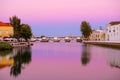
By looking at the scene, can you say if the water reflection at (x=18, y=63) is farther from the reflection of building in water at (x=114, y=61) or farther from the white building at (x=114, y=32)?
the white building at (x=114, y=32)

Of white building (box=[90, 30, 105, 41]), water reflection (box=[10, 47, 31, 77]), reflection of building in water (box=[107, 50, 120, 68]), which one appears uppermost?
white building (box=[90, 30, 105, 41])

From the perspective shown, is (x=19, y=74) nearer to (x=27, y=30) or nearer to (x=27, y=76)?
(x=27, y=76)

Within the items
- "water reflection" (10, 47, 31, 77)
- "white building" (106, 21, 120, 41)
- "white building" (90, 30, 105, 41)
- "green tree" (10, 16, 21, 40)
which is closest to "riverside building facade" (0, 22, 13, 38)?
"green tree" (10, 16, 21, 40)

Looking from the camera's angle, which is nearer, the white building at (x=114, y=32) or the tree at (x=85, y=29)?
the white building at (x=114, y=32)

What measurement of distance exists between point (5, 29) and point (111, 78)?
48.2 metres

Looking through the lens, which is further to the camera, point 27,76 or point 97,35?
point 97,35

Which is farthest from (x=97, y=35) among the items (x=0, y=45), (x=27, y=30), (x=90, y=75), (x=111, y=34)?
(x=90, y=75)

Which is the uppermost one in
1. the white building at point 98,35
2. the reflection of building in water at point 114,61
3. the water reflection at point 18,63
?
the white building at point 98,35

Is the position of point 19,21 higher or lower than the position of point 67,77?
higher

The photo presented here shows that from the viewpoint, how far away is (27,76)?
12.2 m

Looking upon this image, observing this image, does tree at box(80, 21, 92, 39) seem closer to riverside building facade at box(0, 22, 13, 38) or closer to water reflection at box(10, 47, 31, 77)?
riverside building facade at box(0, 22, 13, 38)

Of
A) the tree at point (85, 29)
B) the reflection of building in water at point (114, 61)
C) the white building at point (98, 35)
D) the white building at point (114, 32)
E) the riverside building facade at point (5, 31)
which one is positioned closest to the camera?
the reflection of building in water at point (114, 61)

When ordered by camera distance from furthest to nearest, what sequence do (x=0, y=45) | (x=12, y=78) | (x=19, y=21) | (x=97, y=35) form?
(x=97, y=35)
(x=19, y=21)
(x=0, y=45)
(x=12, y=78)

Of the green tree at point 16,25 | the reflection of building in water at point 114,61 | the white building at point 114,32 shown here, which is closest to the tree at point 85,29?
the white building at point 114,32
